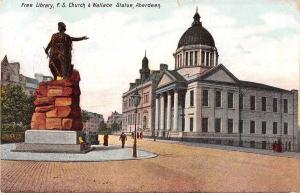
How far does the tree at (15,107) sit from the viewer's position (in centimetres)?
4162

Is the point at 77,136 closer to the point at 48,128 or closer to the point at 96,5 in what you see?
the point at 48,128

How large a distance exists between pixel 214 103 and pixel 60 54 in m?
35.6

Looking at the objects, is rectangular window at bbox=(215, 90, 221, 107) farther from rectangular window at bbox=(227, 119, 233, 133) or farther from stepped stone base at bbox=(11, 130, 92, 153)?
stepped stone base at bbox=(11, 130, 92, 153)

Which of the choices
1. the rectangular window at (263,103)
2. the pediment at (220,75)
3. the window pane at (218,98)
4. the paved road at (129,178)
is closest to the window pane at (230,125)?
the window pane at (218,98)

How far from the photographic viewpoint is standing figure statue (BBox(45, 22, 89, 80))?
62.6 ft

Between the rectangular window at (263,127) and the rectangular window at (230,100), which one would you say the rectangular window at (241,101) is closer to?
the rectangular window at (230,100)

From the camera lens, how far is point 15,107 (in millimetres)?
42250

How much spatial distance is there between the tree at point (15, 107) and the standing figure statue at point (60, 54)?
23057 mm

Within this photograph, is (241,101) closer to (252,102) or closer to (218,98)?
(252,102)

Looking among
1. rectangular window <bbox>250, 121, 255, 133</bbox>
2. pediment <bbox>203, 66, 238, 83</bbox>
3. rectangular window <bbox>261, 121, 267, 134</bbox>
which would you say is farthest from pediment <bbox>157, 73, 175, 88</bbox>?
rectangular window <bbox>261, 121, 267, 134</bbox>

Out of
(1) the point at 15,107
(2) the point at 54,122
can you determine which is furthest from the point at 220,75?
(2) the point at 54,122

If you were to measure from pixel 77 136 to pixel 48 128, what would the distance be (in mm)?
1414

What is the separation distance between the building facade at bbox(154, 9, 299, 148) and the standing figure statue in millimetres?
31472

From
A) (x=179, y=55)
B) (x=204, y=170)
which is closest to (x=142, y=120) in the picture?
(x=179, y=55)
